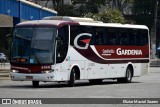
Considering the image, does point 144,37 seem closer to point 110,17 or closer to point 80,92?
point 80,92

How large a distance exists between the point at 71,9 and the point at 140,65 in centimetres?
6422

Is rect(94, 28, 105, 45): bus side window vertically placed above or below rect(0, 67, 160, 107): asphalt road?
above

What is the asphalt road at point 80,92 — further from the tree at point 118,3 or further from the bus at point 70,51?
the tree at point 118,3

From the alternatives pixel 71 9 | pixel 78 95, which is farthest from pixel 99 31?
pixel 71 9

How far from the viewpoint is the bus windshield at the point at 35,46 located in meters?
26.0

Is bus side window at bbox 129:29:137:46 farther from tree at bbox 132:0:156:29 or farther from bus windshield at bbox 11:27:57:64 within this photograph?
tree at bbox 132:0:156:29

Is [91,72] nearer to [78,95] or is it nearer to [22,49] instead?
[22,49]

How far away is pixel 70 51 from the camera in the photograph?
89.1 feet

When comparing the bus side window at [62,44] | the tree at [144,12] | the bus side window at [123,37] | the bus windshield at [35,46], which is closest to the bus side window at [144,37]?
the bus side window at [123,37]

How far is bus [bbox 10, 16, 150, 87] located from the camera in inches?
1025

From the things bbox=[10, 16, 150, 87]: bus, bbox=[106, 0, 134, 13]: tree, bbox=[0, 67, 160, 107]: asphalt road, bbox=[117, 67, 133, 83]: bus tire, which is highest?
bbox=[106, 0, 134, 13]: tree

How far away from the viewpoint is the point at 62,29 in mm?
26719

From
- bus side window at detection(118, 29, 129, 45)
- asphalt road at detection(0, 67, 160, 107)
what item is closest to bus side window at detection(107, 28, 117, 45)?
bus side window at detection(118, 29, 129, 45)

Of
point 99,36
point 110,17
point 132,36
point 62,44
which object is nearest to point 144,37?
point 132,36
